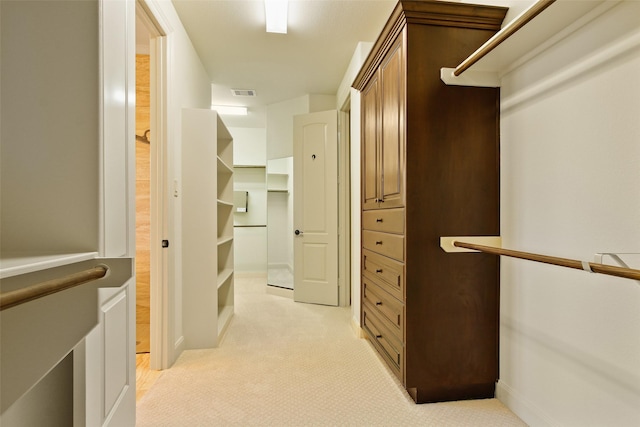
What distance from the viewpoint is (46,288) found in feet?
1.63

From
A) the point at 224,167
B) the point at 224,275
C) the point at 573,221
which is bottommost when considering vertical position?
the point at 224,275

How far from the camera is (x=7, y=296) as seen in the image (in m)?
0.42

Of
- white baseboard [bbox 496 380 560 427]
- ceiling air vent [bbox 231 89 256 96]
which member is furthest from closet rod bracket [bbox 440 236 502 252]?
ceiling air vent [bbox 231 89 256 96]

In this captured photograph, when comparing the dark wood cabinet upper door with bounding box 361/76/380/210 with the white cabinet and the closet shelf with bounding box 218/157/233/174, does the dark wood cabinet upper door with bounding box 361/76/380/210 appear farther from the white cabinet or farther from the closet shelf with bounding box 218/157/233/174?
the closet shelf with bounding box 218/157/233/174

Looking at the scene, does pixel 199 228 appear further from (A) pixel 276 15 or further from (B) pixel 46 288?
(B) pixel 46 288

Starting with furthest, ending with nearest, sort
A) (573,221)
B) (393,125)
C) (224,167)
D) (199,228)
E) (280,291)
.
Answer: (280,291)
(224,167)
(199,228)
(393,125)
(573,221)

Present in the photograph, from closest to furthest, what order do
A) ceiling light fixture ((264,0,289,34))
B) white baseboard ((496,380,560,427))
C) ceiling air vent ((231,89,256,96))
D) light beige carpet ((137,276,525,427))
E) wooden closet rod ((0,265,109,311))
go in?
wooden closet rod ((0,265,109,311)) → white baseboard ((496,380,560,427)) → light beige carpet ((137,276,525,427)) → ceiling light fixture ((264,0,289,34)) → ceiling air vent ((231,89,256,96))

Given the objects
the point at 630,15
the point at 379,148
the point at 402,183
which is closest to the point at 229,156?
the point at 379,148

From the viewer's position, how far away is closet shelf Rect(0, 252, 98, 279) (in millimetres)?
492

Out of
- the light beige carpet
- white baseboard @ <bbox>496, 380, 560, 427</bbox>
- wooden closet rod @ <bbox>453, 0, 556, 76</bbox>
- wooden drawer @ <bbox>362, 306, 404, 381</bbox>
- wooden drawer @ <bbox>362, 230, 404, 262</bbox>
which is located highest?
wooden closet rod @ <bbox>453, 0, 556, 76</bbox>

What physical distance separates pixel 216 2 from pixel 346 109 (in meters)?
1.82

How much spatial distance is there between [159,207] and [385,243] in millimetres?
1545

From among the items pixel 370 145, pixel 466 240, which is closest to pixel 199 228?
pixel 370 145

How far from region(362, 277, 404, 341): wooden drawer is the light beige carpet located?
384mm
